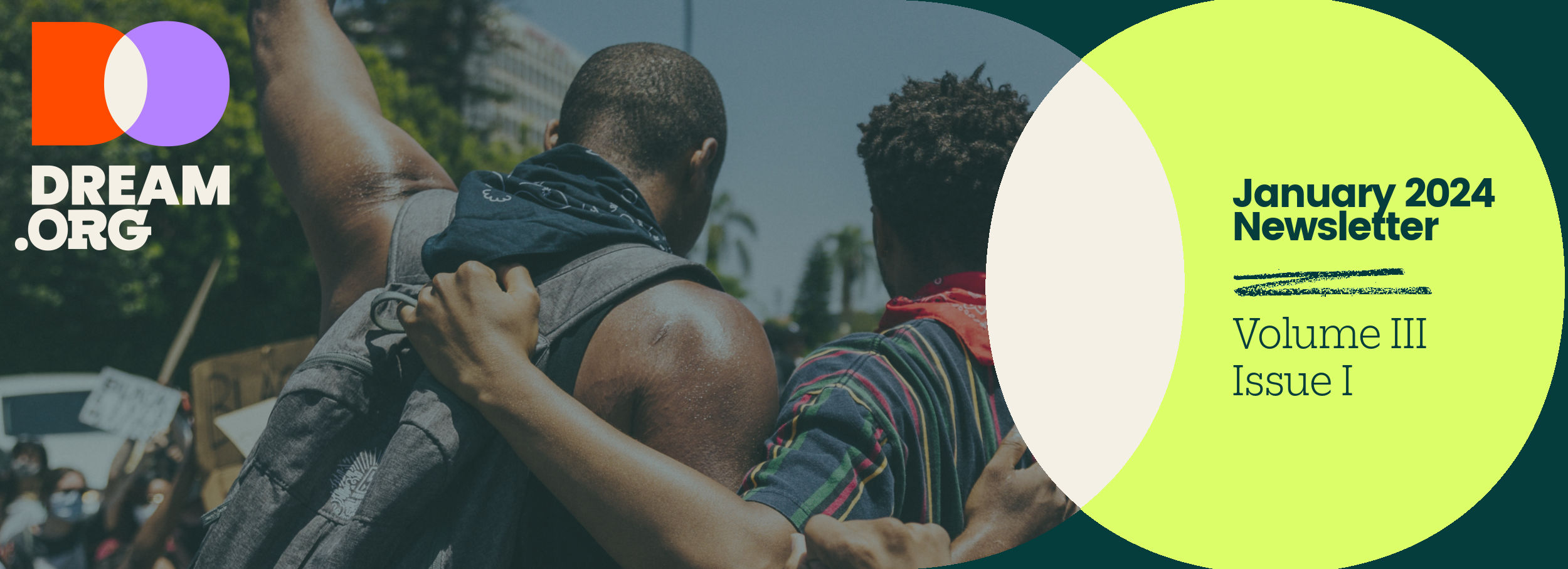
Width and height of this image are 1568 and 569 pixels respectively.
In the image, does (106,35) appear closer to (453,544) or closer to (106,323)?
(106,323)

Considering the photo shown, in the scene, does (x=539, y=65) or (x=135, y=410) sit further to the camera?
(x=135, y=410)

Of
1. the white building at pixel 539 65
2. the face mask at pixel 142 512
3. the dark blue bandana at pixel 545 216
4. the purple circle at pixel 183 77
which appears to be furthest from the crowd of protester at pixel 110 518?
the dark blue bandana at pixel 545 216

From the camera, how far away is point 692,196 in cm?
159

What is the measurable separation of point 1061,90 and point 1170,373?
404 millimetres

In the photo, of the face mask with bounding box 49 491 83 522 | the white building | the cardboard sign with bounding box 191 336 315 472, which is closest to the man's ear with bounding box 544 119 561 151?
the white building

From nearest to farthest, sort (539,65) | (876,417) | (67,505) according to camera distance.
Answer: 1. (876,417)
2. (539,65)
3. (67,505)

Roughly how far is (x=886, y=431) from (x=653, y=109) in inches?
25.2

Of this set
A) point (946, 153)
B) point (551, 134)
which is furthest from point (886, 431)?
point (551, 134)

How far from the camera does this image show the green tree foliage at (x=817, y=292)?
1.45 metres

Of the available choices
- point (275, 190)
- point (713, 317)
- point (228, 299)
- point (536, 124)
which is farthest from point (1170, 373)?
point (228, 299)

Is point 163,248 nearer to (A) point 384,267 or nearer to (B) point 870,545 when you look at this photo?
(A) point 384,267

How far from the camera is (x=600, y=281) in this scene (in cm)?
137

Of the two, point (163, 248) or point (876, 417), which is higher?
point (163, 248)

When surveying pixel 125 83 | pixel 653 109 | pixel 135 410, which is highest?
pixel 125 83
